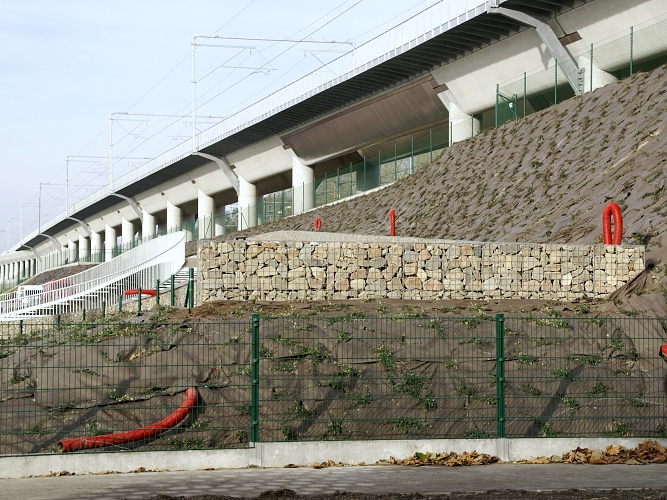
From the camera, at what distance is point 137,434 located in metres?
11.1

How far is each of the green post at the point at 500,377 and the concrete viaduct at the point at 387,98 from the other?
22.7 m

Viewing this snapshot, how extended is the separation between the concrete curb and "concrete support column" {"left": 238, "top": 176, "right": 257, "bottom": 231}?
165 feet

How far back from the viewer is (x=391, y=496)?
28.5ft

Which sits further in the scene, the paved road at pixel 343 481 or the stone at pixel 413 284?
the stone at pixel 413 284

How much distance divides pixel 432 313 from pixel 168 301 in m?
12.3

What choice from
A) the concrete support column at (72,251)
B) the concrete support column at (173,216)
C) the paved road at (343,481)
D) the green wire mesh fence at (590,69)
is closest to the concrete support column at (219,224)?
the concrete support column at (173,216)

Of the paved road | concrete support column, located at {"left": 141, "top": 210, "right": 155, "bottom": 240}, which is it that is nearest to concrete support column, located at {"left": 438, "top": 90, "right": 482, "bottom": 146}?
the paved road

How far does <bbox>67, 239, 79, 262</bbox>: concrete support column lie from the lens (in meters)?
115

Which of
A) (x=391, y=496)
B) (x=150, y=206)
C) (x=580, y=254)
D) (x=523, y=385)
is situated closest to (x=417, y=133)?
(x=580, y=254)

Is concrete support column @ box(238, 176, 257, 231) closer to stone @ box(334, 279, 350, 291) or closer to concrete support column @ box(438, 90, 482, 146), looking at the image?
concrete support column @ box(438, 90, 482, 146)

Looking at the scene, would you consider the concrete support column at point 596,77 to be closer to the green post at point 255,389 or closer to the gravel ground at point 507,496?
the green post at point 255,389

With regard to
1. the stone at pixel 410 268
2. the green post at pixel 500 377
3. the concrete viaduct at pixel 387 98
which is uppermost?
the concrete viaduct at pixel 387 98

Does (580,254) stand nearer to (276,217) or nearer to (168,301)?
(168,301)

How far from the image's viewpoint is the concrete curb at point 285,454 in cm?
1067
